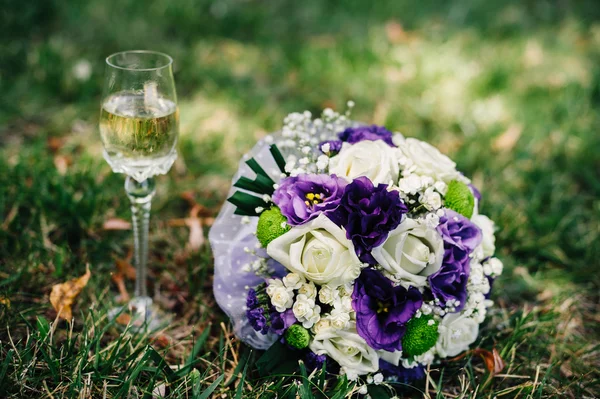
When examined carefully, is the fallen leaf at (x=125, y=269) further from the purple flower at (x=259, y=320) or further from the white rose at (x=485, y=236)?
the white rose at (x=485, y=236)

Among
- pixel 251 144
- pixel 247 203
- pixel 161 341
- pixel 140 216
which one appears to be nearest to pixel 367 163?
pixel 247 203

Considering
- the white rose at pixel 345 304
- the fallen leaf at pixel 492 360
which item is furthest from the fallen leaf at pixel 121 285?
the fallen leaf at pixel 492 360

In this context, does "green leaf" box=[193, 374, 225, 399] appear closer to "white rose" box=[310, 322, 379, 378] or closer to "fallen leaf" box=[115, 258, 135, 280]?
"white rose" box=[310, 322, 379, 378]

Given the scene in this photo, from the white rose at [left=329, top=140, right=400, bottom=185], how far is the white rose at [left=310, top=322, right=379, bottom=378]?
1.59 ft

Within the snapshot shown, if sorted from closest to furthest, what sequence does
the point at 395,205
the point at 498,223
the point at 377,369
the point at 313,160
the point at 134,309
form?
the point at 395,205 → the point at 377,369 → the point at 313,160 → the point at 134,309 → the point at 498,223

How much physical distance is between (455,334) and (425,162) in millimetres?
591

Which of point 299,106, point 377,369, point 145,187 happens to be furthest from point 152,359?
point 299,106

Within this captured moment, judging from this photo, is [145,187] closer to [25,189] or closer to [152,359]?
[152,359]

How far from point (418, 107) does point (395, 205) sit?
2309 millimetres

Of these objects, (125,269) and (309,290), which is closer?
(309,290)

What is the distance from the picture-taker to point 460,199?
1.84m

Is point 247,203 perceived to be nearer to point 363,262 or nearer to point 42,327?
point 363,262

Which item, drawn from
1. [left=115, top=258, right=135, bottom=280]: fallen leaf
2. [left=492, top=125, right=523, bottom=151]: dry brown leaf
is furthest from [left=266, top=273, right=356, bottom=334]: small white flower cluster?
[left=492, top=125, right=523, bottom=151]: dry brown leaf

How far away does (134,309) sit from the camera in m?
2.16
